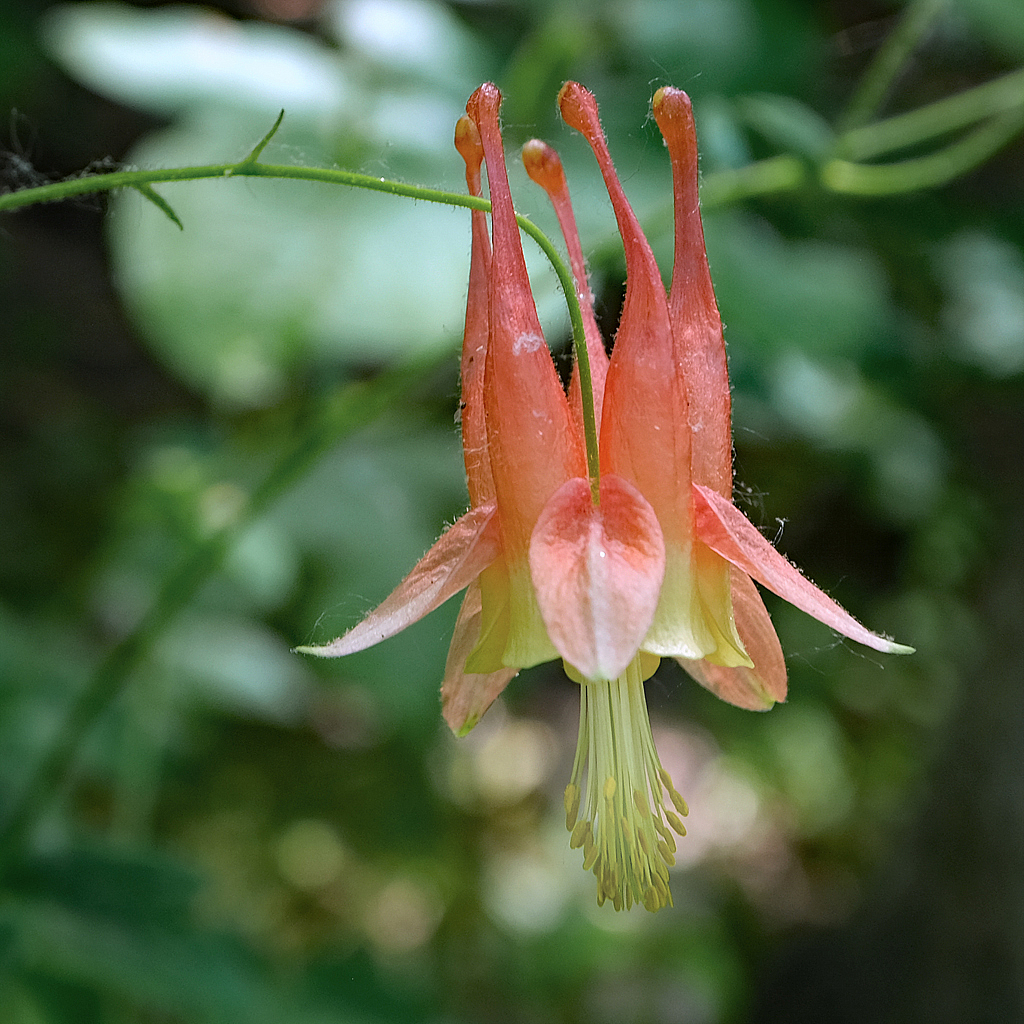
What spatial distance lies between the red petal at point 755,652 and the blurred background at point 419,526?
0.29 ft

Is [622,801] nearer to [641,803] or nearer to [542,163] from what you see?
[641,803]

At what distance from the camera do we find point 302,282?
5.86 feet

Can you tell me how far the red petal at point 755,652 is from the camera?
0.86 meters

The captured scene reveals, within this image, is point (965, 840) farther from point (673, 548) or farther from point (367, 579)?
point (673, 548)

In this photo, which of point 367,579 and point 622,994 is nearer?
point 367,579

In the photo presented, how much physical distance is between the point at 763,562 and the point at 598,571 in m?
0.14

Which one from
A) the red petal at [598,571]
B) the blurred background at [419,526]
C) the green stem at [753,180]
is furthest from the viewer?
the blurred background at [419,526]

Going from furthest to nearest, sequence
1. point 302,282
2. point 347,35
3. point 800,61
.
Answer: point 800,61 < point 347,35 < point 302,282

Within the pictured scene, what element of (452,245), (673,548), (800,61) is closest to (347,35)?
(452,245)

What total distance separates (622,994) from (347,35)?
293cm

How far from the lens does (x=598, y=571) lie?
0.72 m

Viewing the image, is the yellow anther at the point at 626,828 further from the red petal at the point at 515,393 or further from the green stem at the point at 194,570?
the green stem at the point at 194,570

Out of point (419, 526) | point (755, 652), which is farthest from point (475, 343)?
point (419, 526)

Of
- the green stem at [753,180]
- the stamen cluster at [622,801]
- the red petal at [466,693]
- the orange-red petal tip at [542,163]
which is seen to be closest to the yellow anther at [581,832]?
the stamen cluster at [622,801]
